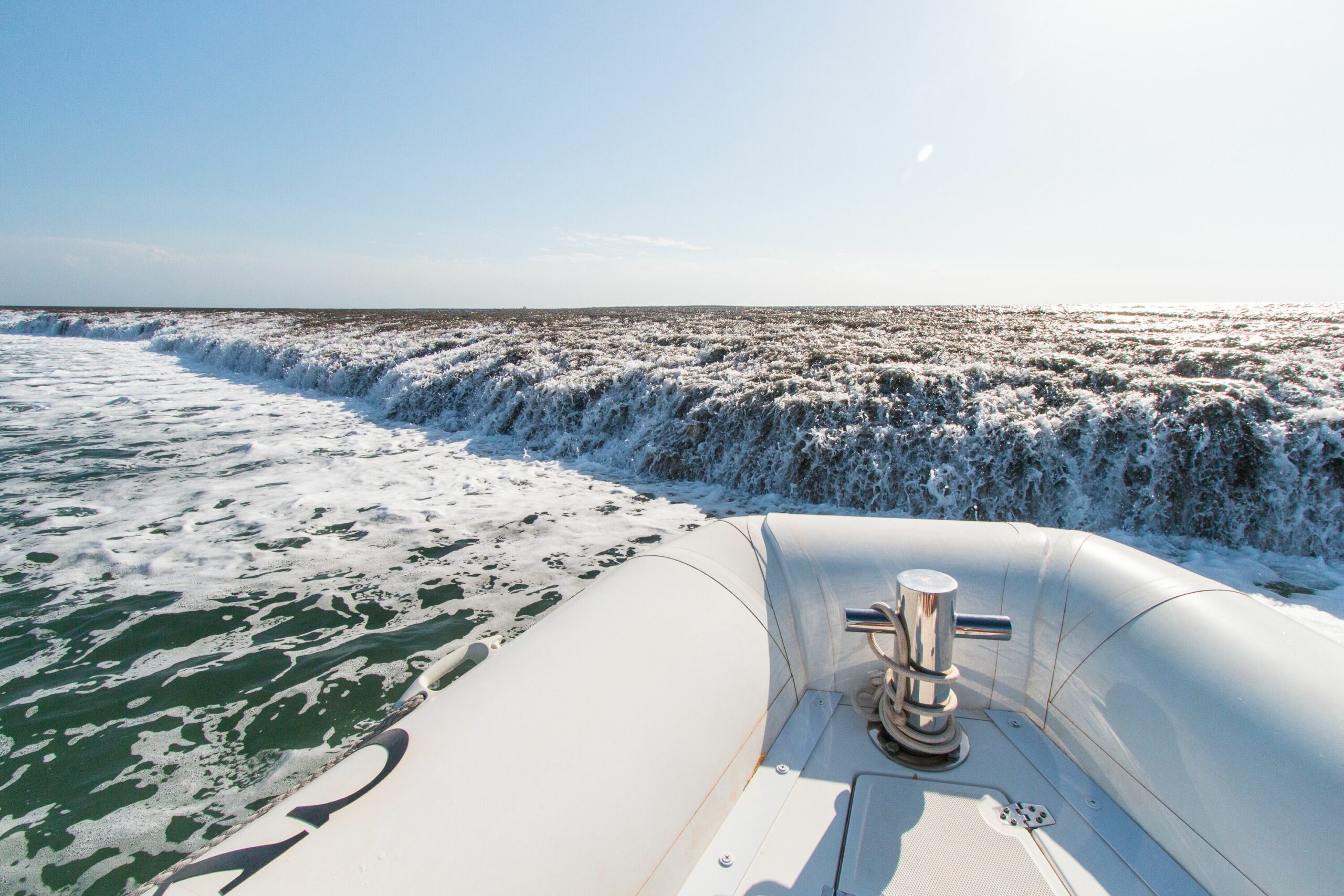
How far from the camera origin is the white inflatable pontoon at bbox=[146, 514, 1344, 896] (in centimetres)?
132

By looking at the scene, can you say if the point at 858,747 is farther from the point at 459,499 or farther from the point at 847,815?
the point at 459,499

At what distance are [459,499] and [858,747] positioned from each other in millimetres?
6422

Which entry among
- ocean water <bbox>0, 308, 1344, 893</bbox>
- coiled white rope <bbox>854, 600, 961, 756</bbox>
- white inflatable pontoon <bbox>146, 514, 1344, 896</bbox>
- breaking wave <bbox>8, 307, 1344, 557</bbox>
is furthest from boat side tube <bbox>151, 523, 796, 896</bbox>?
breaking wave <bbox>8, 307, 1344, 557</bbox>

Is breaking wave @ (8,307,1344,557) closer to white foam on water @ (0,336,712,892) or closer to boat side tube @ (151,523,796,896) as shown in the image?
white foam on water @ (0,336,712,892)

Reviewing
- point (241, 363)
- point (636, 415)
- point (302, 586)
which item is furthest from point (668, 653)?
point (241, 363)

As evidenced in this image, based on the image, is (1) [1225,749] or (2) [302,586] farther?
(2) [302,586]

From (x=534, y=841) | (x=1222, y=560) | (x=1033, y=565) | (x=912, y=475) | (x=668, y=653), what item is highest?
(x=1033, y=565)

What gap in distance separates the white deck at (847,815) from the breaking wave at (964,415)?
17.2 feet

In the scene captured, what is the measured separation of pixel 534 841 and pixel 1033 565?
198 cm

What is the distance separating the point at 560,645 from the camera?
1.84 metres

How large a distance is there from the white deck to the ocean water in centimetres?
257

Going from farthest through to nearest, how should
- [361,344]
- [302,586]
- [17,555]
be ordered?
1. [361,344]
2. [17,555]
3. [302,586]

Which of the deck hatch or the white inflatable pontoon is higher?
the white inflatable pontoon

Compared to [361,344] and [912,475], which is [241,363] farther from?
[912,475]
